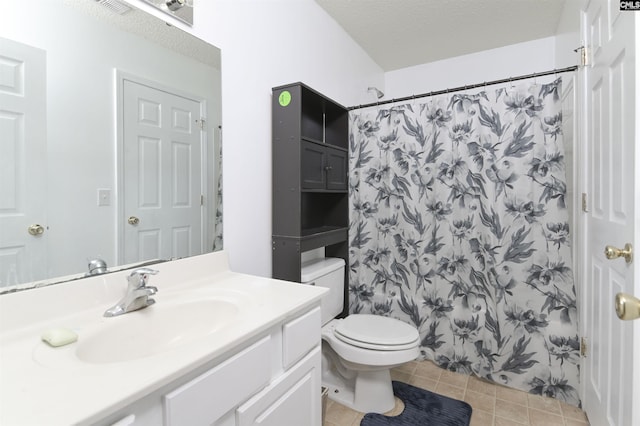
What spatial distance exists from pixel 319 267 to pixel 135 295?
1.07 meters

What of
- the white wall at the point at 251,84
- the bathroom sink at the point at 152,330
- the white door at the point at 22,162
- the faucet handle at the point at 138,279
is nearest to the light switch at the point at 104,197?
the white door at the point at 22,162

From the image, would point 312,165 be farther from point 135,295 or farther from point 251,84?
point 135,295

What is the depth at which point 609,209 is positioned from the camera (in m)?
1.16

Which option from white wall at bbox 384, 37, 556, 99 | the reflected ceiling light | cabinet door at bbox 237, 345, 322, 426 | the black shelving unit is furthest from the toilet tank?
white wall at bbox 384, 37, 556, 99

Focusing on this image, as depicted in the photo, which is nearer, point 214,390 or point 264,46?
point 214,390

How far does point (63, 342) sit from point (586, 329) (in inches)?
82.2

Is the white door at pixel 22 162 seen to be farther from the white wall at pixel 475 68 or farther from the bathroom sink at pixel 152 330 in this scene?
the white wall at pixel 475 68

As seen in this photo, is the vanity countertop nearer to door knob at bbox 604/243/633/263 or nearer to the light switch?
the light switch

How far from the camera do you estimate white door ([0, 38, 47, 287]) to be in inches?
32.0

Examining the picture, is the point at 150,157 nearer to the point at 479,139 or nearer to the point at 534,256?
the point at 479,139

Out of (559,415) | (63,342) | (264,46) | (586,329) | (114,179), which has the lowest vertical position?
(559,415)

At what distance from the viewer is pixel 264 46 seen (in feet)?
5.39

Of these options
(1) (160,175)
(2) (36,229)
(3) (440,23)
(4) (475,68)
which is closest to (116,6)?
(1) (160,175)

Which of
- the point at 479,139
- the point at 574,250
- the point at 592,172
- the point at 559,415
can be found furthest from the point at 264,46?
the point at 559,415
